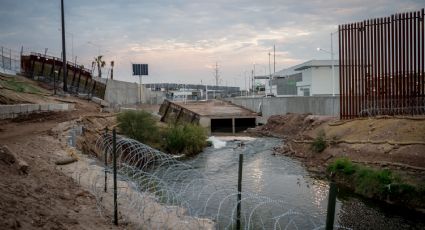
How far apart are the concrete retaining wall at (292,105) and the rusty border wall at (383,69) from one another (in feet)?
22.3

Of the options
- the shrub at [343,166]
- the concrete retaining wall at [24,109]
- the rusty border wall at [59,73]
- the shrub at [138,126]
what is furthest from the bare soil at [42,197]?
the rusty border wall at [59,73]

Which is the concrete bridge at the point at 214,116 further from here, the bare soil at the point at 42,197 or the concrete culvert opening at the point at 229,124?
the bare soil at the point at 42,197

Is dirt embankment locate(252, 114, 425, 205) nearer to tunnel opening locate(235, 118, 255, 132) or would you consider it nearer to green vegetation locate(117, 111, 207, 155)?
green vegetation locate(117, 111, 207, 155)

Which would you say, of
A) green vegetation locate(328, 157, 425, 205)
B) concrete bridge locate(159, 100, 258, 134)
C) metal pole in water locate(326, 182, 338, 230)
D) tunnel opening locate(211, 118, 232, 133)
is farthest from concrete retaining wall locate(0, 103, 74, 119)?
tunnel opening locate(211, 118, 232, 133)

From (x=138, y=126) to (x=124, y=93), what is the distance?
83.7ft

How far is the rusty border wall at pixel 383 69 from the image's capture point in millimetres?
20312

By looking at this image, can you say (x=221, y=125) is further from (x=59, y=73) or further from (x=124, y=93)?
(x=59, y=73)

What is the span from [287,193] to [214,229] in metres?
6.86

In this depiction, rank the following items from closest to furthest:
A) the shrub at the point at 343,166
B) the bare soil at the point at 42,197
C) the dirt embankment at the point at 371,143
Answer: the bare soil at the point at 42,197
the dirt embankment at the point at 371,143
the shrub at the point at 343,166

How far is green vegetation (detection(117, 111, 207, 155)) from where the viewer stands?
25984 mm

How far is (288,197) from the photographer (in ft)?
50.3

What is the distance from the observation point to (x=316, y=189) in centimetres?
1628

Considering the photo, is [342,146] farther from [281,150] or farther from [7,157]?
[7,157]

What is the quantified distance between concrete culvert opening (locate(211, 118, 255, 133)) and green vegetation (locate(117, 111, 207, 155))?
1753 centimetres
